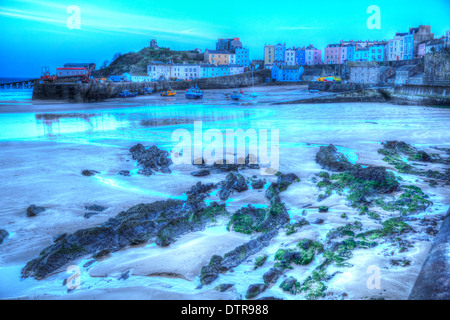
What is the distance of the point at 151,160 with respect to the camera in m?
8.54

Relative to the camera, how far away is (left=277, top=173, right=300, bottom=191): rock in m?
6.60

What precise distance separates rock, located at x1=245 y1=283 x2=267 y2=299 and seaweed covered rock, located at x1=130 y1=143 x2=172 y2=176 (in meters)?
5.05

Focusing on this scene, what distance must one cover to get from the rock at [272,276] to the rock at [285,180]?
305cm

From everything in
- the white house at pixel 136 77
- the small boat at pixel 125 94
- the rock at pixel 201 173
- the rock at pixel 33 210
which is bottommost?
the rock at pixel 33 210

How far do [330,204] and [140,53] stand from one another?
355 ft

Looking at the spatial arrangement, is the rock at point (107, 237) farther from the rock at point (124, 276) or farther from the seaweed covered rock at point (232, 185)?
the seaweed covered rock at point (232, 185)

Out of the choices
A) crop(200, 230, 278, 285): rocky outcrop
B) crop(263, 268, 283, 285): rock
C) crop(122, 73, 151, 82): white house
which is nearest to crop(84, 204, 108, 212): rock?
crop(200, 230, 278, 285): rocky outcrop

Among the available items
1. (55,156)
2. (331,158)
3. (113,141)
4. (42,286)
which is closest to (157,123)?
(113,141)

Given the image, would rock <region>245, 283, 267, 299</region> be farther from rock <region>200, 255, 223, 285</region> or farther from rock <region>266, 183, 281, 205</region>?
rock <region>266, 183, 281, 205</region>

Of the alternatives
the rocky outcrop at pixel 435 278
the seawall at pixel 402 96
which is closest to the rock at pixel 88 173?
the rocky outcrop at pixel 435 278

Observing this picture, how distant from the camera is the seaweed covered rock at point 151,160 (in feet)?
26.6

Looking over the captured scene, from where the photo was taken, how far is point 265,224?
4773 mm

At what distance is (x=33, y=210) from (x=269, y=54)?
285 feet
